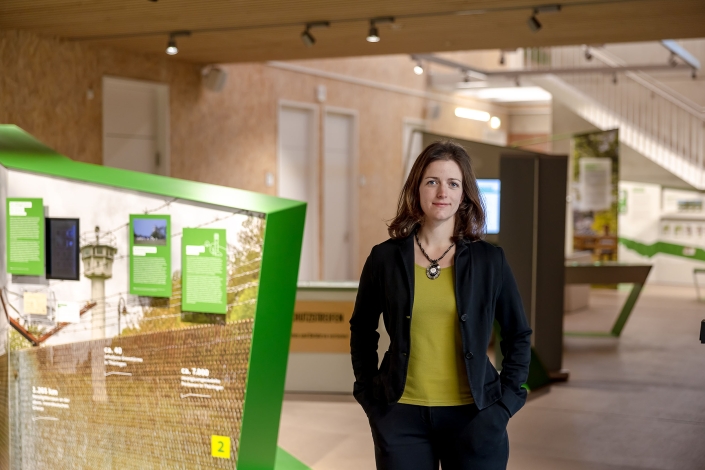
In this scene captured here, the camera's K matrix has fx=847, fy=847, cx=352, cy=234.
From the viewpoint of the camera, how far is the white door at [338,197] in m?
10.8

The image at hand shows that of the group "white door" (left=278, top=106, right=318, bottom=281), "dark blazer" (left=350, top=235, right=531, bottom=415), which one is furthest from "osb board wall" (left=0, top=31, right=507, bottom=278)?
"dark blazer" (left=350, top=235, right=531, bottom=415)

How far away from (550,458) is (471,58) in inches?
416

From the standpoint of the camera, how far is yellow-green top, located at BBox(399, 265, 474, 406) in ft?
7.07

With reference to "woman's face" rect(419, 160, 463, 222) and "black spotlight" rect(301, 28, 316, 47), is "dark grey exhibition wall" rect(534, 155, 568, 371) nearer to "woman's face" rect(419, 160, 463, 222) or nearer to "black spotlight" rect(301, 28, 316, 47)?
"black spotlight" rect(301, 28, 316, 47)

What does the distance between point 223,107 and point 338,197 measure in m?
2.61

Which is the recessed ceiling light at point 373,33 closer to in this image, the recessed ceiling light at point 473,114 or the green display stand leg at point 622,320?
the green display stand leg at point 622,320

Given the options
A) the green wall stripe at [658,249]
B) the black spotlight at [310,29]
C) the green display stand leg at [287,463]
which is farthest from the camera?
the green wall stripe at [658,249]

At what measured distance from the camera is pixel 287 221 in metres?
3.30

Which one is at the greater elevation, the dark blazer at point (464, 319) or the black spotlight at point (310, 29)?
→ the black spotlight at point (310, 29)

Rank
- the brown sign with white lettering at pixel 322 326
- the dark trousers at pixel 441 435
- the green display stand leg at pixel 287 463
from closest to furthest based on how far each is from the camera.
Answer: the dark trousers at pixel 441 435
the green display stand leg at pixel 287 463
the brown sign with white lettering at pixel 322 326

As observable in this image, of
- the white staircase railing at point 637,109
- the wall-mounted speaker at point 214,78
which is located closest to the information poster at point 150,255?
the wall-mounted speaker at point 214,78

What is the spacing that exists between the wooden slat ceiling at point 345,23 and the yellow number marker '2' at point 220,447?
3.20 m

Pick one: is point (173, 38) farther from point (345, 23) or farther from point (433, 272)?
point (433, 272)

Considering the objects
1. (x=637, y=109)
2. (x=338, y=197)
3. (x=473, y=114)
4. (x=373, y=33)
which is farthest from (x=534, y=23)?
(x=473, y=114)
